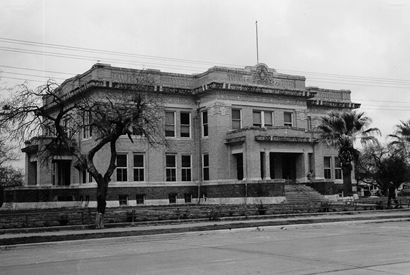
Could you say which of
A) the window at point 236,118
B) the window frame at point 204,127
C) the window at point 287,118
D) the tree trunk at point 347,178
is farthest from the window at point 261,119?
the tree trunk at point 347,178

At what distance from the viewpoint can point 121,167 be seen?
44469mm

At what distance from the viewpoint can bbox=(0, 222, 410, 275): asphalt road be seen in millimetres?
11477

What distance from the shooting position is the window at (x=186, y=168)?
47.6 metres

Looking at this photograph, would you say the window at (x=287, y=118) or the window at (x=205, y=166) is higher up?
the window at (x=287, y=118)

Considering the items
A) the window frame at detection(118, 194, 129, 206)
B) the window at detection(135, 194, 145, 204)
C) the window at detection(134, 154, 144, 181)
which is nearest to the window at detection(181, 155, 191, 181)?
the window at detection(134, 154, 144, 181)

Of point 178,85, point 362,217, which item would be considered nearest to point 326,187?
A: point 178,85

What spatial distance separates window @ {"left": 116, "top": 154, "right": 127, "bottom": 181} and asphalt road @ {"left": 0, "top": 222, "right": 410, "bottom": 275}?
2423 centimetres

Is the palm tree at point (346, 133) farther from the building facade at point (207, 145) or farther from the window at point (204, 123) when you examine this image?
the window at point (204, 123)

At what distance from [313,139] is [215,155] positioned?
28.8ft

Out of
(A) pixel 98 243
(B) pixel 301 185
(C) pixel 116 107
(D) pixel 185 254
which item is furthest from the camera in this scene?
(B) pixel 301 185

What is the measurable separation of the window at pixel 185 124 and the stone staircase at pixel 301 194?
1010 cm

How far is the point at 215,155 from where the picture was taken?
45812 mm

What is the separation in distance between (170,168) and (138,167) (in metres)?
3.14

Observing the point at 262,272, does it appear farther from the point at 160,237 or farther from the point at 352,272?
the point at 160,237
